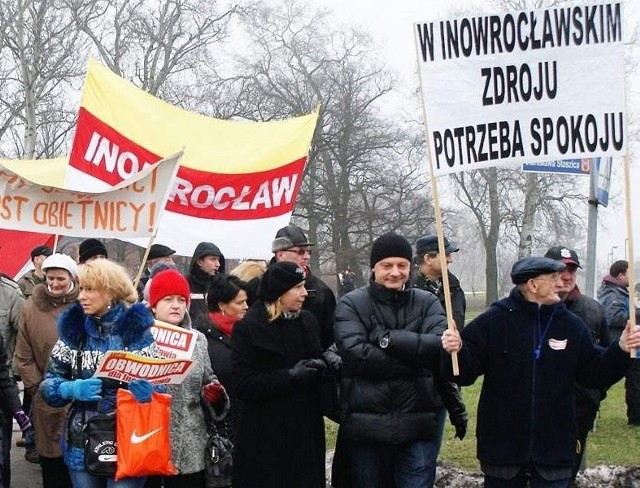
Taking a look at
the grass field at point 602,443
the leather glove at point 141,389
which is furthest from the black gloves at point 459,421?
the leather glove at point 141,389

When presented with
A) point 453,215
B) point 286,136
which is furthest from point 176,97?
point 286,136

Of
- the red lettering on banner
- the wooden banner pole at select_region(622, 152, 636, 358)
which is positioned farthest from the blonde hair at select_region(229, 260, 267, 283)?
the wooden banner pole at select_region(622, 152, 636, 358)

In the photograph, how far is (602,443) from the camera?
26.8 ft

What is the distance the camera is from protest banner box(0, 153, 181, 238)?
6.35 metres

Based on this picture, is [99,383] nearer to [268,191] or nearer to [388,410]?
[388,410]

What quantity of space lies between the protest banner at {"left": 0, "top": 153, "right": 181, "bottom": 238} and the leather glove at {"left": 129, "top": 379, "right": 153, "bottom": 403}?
185 cm

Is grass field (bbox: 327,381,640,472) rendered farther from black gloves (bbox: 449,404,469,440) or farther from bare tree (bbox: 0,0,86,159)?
bare tree (bbox: 0,0,86,159)

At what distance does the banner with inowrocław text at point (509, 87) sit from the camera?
467 centimetres

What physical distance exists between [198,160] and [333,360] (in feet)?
12.7

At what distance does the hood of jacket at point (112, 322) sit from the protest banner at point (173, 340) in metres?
0.31

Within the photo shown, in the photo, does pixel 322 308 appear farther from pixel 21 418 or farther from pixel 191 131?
pixel 191 131

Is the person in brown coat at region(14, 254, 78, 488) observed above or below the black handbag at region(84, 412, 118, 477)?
above

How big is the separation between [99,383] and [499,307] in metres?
2.15

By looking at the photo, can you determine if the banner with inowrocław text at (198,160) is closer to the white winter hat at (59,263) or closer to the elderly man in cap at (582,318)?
the white winter hat at (59,263)
